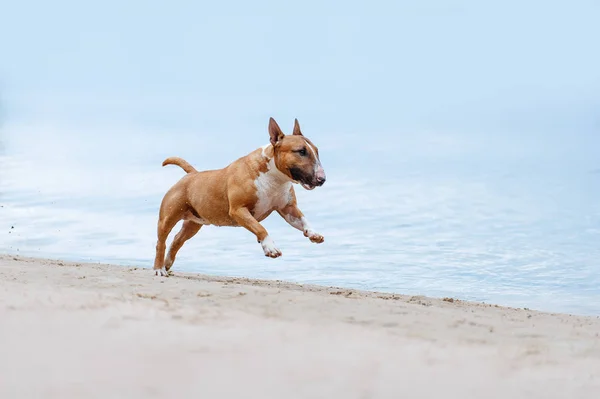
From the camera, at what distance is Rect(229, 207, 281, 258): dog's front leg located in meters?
8.79

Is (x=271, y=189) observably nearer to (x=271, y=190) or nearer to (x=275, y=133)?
(x=271, y=190)

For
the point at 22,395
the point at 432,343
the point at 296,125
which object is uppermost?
the point at 296,125

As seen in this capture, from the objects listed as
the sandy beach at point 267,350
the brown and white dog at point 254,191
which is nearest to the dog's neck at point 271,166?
the brown and white dog at point 254,191

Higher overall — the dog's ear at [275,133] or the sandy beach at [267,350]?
the dog's ear at [275,133]

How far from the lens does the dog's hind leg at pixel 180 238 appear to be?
1065cm

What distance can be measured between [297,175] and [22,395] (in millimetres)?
5018

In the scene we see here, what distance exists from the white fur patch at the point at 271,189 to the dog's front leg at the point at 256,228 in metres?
0.18

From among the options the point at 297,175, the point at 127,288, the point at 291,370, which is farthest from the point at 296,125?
the point at 291,370

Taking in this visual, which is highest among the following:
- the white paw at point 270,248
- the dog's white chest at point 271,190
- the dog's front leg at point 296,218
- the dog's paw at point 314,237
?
the dog's white chest at point 271,190

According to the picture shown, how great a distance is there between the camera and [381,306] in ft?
22.9

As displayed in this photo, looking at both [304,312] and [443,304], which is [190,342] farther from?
[443,304]

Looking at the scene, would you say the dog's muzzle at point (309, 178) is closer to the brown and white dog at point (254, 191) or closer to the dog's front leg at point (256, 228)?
the brown and white dog at point (254, 191)

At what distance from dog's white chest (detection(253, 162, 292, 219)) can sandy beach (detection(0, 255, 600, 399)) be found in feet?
8.42

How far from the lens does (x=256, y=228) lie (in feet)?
29.8
